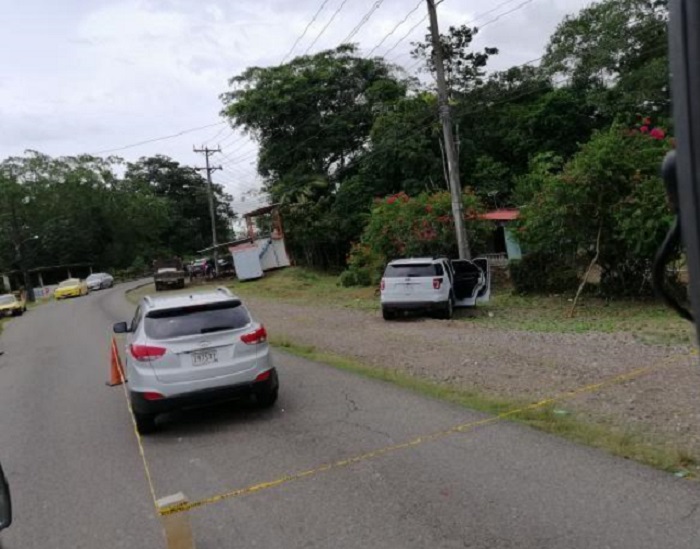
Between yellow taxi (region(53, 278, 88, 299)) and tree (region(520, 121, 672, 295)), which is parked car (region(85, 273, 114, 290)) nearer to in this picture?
yellow taxi (region(53, 278, 88, 299))

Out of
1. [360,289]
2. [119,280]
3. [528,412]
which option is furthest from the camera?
[119,280]

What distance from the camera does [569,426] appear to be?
6383mm

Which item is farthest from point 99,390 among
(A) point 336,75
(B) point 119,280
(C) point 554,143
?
(B) point 119,280

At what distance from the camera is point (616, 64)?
36.8 metres

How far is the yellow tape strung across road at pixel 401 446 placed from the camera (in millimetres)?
5355

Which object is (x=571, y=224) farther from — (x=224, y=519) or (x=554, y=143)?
(x=554, y=143)

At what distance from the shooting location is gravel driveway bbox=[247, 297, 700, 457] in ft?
21.7

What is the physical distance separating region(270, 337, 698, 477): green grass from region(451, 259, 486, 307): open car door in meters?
7.85

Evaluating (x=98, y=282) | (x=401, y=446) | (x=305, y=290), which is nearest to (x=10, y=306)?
(x=305, y=290)

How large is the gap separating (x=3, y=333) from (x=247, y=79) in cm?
2488

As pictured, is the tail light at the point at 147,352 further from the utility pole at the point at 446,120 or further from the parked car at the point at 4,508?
the utility pole at the point at 446,120

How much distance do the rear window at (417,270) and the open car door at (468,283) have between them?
1337 mm

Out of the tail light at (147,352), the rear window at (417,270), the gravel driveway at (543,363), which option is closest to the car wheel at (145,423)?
the tail light at (147,352)

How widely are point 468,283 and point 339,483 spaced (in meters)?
12.7
